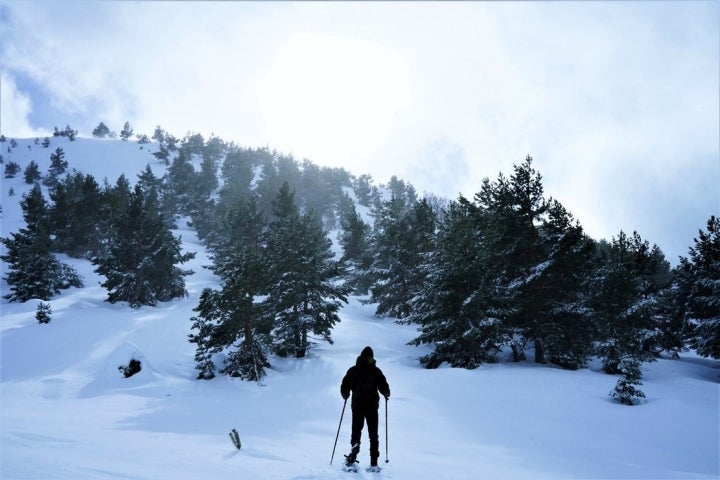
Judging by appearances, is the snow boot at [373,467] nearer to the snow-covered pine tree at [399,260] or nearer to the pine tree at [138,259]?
the snow-covered pine tree at [399,260]

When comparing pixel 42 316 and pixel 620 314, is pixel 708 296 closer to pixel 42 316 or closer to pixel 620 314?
pixel 620 314

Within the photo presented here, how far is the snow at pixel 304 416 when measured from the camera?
706 cm

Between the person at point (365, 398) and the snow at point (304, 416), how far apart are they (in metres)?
0.47

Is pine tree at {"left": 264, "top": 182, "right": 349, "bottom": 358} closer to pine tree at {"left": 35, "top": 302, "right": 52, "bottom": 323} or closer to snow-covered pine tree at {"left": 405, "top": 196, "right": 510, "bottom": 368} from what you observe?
snow-covered pine tree at {"left": 405, "top": 196, "right": 510, "bottom": 368}

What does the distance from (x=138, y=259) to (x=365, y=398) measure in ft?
115

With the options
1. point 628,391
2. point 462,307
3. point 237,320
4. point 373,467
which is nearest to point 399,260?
point 462,307

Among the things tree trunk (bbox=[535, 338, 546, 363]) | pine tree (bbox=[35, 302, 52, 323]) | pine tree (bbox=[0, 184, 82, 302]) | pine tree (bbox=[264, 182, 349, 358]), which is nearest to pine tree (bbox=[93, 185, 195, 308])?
pine tree (bbox=[0, 184, 82, 302])

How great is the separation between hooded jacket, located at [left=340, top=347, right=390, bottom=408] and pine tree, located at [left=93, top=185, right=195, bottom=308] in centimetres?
3232

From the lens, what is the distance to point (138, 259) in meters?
Result: 36.0

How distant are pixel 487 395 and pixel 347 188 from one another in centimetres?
13128

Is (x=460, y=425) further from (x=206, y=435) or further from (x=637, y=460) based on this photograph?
(x=206, y=435)

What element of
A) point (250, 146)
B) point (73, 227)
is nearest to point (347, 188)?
point (250, 146)

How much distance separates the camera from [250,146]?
498 ft

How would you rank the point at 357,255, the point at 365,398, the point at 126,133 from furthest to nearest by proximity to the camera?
the point at 126,133, the point at 357,255, the point at 365,398
